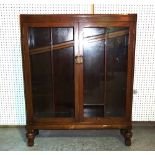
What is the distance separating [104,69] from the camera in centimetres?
186

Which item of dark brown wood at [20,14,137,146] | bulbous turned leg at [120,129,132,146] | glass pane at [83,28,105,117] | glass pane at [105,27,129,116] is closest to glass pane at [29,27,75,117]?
dark brown wood at [20,14,137,146]

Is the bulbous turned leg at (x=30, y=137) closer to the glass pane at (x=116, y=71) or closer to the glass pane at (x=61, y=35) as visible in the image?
the glass pane at (x=116, y=71)

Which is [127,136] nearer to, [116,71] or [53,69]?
[116,71]

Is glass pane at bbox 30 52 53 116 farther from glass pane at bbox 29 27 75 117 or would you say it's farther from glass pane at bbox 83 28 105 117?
glass pane at bbox 83 28 105 117

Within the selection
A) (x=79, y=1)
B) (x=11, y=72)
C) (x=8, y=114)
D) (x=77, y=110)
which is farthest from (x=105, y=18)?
(x=8, y=114)

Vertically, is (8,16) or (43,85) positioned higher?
(8,16)

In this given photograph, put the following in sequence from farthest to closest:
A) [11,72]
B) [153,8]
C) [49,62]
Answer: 1. [11,72]
2. [153,8]
3. [49,62]

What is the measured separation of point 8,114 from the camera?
235cm

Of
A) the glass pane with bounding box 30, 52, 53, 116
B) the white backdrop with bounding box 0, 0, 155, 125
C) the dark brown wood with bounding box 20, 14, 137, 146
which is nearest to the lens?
the dark brown wood with bounding box 20, 14, 137, 146

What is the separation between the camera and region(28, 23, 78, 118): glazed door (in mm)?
1810

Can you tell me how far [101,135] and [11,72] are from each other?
43.1 inches

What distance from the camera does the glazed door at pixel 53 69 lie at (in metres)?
1.81

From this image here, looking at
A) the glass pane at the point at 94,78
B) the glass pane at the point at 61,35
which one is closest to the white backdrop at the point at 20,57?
the glass pane at the point at 61,35

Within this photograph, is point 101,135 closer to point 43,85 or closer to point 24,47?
point 43,85
